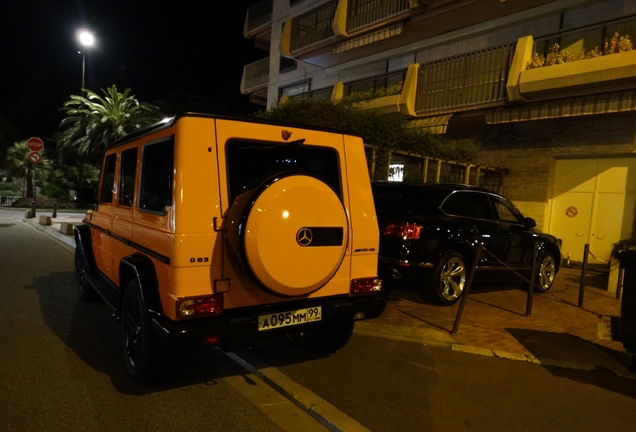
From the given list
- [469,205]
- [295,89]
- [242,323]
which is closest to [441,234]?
[469,205]

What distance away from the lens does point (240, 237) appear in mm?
3354

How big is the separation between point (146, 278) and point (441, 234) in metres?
4.01

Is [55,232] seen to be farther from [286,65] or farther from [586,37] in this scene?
[586,37]

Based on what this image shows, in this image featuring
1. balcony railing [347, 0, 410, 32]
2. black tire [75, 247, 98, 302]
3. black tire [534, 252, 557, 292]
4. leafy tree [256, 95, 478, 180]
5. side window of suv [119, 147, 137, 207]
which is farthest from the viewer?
balcony railing [347, 0, 410, 32]

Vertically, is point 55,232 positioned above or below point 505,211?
below

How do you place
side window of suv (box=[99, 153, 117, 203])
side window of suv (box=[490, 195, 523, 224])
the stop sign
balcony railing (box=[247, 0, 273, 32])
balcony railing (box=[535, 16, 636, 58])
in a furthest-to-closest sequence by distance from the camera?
1. balcony railing (box=[247, 0, 273, 32])
2. the stop sign
3. balcony railing (box=[535, 16, 636, 58])
4. side window of suv (box=[490, 195, 523, 224])
5. side window of suv (box=[99, 153, 117, 203])

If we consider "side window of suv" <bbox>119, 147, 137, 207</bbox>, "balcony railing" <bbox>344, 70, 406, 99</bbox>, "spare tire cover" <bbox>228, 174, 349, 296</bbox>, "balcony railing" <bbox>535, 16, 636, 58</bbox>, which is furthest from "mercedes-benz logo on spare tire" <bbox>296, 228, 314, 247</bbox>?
"balcony railing" <bbox>344, 70, 406, 99</bbox>

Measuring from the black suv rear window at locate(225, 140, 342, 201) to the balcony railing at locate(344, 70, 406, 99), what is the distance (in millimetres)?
11746

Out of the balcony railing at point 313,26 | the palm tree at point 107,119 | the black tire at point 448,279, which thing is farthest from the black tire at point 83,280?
the palm tree at point 107,119

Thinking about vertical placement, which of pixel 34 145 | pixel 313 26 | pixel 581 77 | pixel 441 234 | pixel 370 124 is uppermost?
pixel 313 26

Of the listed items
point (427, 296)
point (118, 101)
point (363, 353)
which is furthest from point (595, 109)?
point (118, 101)

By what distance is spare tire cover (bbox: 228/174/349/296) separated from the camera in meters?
3.37

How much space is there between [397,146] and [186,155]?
6.77 metres

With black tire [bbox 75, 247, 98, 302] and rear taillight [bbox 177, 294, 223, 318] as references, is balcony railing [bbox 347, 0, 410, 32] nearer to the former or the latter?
black tire [bbox 75, 247, 98, 302]
